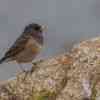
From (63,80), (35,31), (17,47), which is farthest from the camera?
(35,31)

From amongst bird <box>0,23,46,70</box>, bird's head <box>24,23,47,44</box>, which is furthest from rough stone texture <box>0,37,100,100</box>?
bird's head <box>24,23,47,44</box>

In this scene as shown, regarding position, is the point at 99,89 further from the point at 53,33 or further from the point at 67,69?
the point at 53,33

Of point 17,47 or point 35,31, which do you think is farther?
point 35,31

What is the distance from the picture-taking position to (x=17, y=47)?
5.89m

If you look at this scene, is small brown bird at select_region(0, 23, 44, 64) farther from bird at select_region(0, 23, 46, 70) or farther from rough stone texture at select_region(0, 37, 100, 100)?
rough stone texture at select_region(0, 37, 100, 100)

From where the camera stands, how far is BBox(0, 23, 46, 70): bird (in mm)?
5805

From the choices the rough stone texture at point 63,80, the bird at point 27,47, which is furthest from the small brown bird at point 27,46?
the rough stone texture at point 63,80

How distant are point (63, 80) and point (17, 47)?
4.27 ft

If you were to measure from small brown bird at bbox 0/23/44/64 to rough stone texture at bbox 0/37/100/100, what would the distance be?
30.6 inches

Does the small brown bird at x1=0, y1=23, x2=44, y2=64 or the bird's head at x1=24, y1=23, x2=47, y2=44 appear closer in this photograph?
the small brown bird at x1=0, y1=23, x2=44, y2=64

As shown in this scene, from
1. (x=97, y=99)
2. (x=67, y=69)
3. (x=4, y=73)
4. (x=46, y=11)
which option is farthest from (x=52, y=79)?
(x=46, y=11)

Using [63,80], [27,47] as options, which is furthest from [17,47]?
[63,80]

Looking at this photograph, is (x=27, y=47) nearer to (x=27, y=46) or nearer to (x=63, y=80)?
(x=27, y=46)

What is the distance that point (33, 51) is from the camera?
5.80 meters
